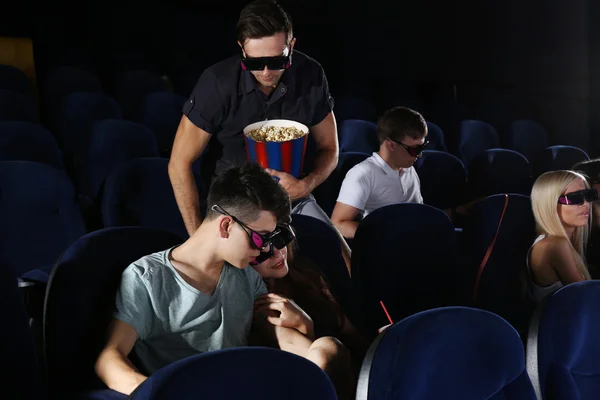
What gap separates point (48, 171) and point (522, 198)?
1826 mm

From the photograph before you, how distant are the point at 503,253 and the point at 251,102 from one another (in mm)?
1177

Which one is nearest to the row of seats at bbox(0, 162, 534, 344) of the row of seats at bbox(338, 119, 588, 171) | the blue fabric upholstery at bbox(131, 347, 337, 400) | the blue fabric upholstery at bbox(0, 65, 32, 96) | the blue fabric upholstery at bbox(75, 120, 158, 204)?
the blue fabric upholstery at bbox(75, 120, 158, 204)

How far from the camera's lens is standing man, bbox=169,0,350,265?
195 centimetres

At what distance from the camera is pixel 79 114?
15.0 feet

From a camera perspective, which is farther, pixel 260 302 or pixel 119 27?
pixel 119 27

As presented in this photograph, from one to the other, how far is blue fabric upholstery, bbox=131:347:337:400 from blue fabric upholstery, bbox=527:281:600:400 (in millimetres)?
613

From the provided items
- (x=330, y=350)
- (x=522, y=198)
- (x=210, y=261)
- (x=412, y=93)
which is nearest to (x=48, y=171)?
(x=210, y=261)

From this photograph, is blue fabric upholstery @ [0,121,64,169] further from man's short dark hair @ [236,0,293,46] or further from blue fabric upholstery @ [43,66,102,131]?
man's short dark hair @ [236,0,293,46]

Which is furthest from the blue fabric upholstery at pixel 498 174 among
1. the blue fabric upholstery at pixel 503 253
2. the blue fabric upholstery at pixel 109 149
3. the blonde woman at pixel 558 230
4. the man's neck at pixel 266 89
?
the man's neck at pixel 266 89

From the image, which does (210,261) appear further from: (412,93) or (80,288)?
(412,93)

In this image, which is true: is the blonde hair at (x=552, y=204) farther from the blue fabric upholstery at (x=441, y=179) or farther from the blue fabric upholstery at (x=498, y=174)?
the blue fabric upholstery at (x=498, y=174)

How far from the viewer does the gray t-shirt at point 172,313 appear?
4.97ft

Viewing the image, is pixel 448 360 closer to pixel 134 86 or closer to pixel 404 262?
pixel 404 262

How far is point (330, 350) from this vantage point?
1.56 meters
